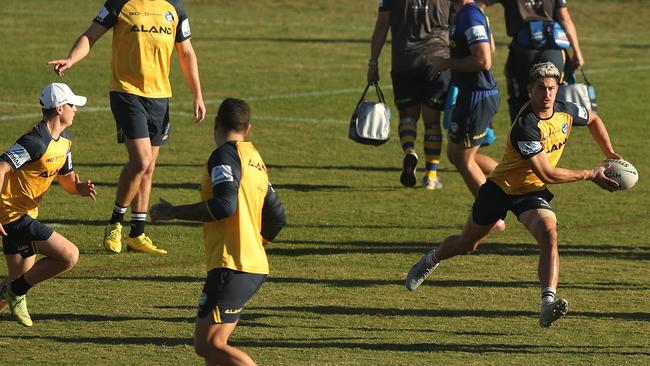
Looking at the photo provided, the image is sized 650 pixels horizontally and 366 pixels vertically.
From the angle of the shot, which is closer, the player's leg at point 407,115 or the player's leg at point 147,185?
the player's leg at point 147,185

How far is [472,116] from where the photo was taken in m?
13.0

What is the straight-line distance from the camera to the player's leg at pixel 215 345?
24.7 ft

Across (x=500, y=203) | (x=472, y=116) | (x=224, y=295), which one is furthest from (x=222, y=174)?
(x=472, y=116)

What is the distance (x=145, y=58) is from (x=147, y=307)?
2.66 m

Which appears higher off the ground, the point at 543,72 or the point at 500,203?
the point at 543,72

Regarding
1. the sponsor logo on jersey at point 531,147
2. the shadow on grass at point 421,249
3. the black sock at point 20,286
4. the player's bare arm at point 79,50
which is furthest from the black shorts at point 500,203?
the player's bare arm at point 79,50

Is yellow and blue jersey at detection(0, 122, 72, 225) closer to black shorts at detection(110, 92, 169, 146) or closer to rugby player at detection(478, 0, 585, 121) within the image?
black shorts at detection(110, 92, 169, 146)

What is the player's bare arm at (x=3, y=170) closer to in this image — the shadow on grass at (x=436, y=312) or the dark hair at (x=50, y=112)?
the dark hair at (x=50, y=112)

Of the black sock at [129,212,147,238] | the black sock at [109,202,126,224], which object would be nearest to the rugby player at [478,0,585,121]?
the black sock at [129,212,147,238]

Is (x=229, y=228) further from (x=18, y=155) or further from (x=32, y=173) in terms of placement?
(x=32, y=173)

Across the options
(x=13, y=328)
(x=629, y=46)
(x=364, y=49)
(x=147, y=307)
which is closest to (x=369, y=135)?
(x=147, y=307)

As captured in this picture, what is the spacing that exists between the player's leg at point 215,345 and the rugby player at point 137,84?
4.57 metres

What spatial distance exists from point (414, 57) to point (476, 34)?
2637 millimetres

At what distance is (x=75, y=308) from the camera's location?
1018 cm
